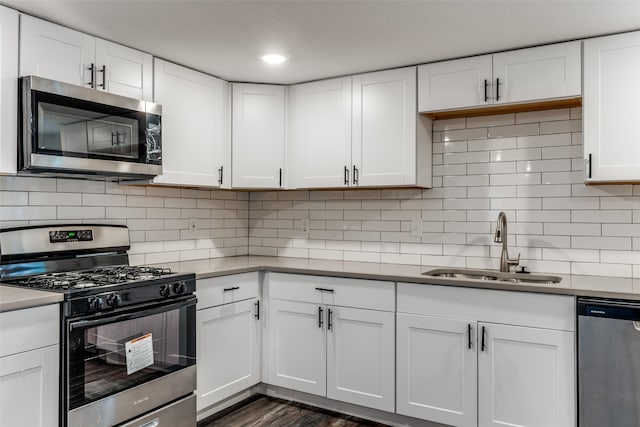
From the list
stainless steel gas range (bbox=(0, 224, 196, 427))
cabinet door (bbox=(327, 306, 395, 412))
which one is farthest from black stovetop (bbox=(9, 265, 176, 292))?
cabinet door (bbox=(327, 306, 395, 412))

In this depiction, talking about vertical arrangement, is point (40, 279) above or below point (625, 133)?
below

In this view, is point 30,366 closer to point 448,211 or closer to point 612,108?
point 448,211

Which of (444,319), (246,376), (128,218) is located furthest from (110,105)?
(444,319)

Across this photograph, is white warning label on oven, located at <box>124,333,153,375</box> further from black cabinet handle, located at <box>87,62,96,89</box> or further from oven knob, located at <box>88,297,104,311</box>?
black cabinet handle, located at <box>87,62,96,89</box>

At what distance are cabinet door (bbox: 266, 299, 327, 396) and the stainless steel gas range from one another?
68cm

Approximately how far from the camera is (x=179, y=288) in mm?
2477

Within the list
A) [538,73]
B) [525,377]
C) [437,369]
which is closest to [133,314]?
[437,369]

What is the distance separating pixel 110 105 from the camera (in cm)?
248

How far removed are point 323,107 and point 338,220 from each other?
81 cm

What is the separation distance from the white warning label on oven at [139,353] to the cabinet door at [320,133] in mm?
1516

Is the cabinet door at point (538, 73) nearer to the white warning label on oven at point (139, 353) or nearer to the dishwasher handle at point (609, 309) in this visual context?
the dishwasher handle at point (609, 309)

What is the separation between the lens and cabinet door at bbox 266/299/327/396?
2.98 m

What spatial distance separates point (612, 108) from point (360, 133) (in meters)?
1.39

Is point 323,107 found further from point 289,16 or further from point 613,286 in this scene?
point 613,286
